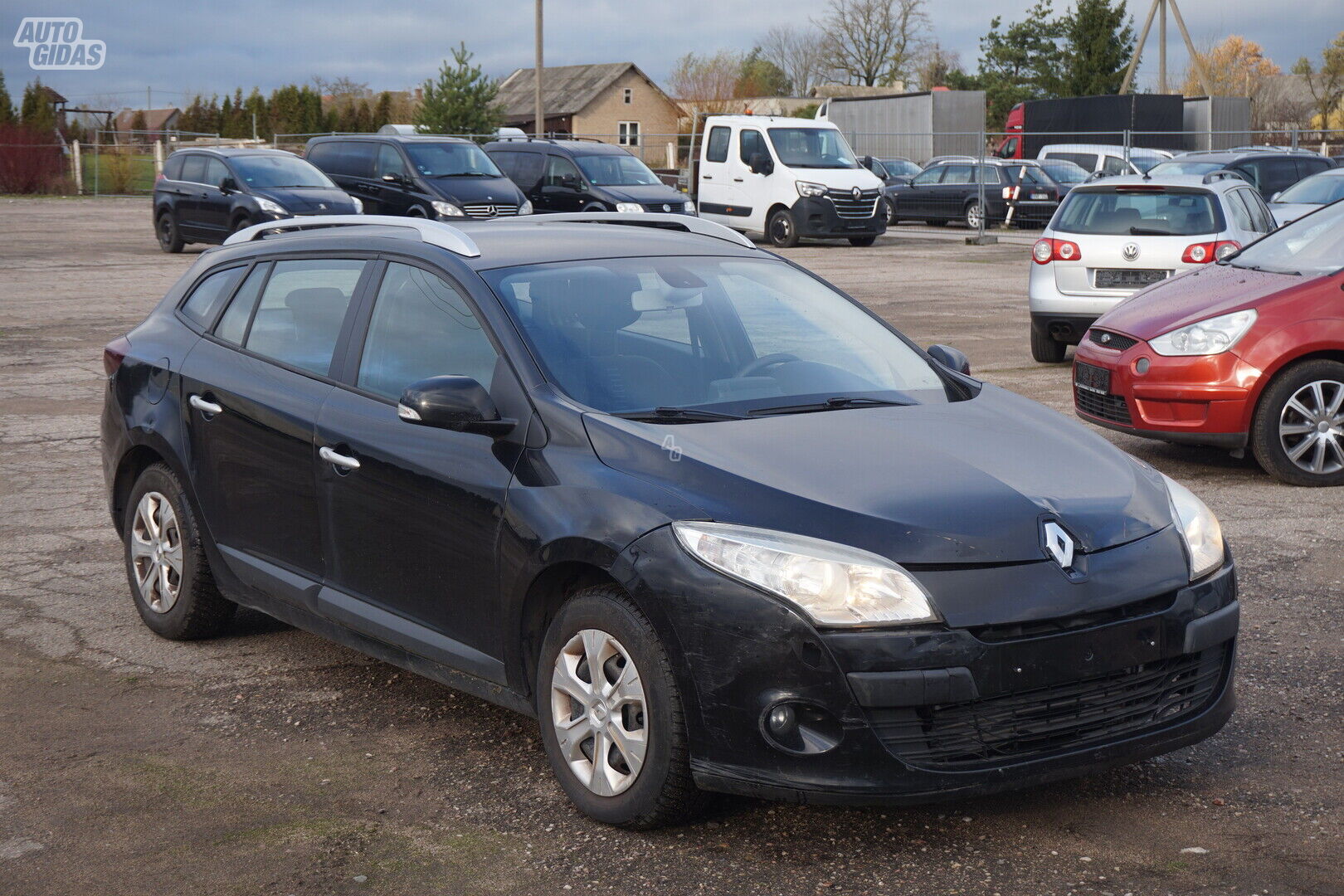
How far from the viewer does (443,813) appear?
3947 mm

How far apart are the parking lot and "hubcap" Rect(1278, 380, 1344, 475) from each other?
1276mm

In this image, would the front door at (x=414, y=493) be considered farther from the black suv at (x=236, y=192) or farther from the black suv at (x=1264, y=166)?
the black suv at (x=1264, y=166)

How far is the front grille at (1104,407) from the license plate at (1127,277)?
3.70 meters

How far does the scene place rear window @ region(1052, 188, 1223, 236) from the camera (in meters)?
12.0

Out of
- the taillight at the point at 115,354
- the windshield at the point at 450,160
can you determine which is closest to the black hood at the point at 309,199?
the windshield at the point at 450,160

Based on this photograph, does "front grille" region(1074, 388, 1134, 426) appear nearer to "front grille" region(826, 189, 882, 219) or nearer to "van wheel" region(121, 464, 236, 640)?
"van wheel" region(121, 464, 236, 640)

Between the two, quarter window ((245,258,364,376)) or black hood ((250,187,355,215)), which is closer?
quarter window ((245,258,364,376))

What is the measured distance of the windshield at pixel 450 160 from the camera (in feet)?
76.1

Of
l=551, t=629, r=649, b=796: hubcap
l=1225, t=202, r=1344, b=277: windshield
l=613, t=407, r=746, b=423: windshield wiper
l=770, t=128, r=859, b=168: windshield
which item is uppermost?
l=770, t=128, r=859, b=168: windshield

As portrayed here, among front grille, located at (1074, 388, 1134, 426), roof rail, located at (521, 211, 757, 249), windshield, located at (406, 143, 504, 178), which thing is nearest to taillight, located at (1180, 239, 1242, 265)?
front grille, located at (1074, 388, 1134, 426)

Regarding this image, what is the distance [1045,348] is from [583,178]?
44.4 ft

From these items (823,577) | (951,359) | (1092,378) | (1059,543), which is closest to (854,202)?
(1092,378)

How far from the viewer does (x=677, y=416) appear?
4070mm

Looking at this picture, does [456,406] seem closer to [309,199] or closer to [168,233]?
[309,199]
